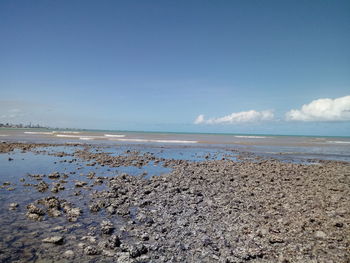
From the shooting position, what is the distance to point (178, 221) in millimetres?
7539

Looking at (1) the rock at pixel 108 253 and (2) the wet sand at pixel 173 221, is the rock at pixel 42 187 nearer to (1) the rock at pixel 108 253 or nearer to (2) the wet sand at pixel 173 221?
(2) the wet sand at pixel 173 221

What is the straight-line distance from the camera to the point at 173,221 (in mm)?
7551

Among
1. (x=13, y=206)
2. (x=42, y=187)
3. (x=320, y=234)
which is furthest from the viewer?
(x=42, y=187)

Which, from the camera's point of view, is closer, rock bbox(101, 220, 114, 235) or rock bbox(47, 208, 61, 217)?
rock bbox(101, 220, 114, 235)

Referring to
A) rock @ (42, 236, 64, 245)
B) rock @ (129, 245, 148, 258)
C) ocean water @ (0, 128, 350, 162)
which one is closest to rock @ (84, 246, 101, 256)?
rock @ (129, 245, 148, 258)

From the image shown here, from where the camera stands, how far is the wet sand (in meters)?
5.48

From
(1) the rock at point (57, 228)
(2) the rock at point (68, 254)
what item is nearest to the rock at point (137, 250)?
(2) the rock at point (68, 254)

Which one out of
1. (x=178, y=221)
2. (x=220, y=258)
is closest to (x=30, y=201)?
(x=178, y=221)

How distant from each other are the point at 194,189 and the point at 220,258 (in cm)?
622

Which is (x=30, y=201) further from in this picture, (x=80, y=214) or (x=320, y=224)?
(x=320, y=224)

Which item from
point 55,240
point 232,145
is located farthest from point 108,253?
point 232,145

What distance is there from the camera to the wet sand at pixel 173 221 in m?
5.48

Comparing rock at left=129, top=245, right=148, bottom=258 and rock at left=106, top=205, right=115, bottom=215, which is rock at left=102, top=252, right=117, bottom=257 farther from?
rock at left=106, top=205, right=115, bottom=215

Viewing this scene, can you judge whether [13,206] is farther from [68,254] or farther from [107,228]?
[68,254]
